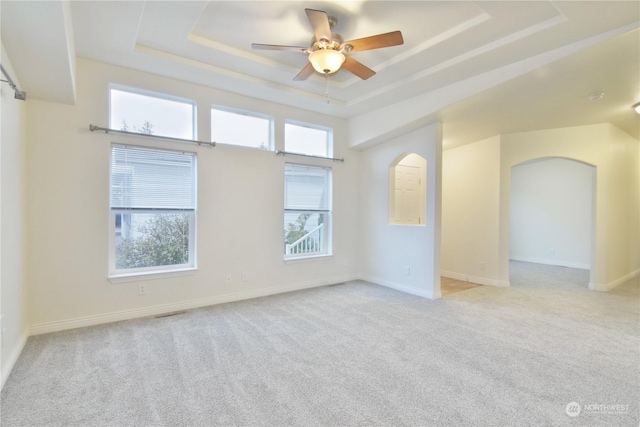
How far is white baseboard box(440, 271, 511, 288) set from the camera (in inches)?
204

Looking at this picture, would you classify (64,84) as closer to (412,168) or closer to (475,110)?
(475,110)

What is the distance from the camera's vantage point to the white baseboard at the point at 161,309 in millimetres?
3168

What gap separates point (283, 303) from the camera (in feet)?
13.7

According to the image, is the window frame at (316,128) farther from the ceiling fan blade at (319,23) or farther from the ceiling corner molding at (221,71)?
the ceiling fan blade at (319,23)

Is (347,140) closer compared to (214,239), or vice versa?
(214,239)

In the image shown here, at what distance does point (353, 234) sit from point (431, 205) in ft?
5.32

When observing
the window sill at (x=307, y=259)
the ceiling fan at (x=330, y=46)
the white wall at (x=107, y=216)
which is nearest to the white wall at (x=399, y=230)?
the window sill at (x=307, y=259)

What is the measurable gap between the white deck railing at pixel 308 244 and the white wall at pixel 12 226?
10.0 ft

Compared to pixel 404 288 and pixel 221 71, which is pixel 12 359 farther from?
pixel 404 288

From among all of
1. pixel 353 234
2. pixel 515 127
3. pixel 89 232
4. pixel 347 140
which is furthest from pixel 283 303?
pixel 515 127

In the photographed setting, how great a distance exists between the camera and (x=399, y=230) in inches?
197

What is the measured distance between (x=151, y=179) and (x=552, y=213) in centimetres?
864

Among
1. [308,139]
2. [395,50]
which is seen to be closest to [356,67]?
[395,50]

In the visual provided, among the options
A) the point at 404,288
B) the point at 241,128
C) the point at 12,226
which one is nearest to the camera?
the point at 12,226
